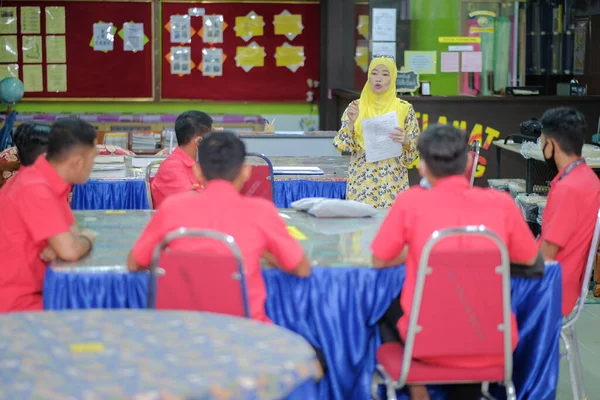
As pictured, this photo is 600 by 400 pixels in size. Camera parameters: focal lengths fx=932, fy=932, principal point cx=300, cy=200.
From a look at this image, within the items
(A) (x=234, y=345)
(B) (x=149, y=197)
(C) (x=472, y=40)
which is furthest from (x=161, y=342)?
(C) (x=472, y=40)

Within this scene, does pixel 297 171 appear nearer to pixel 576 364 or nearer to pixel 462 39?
pixel 576 364

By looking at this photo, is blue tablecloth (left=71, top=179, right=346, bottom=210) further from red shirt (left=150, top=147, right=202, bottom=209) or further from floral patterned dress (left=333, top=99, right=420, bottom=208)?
red shirt (left=150, top=147, right=202, bottom=209)

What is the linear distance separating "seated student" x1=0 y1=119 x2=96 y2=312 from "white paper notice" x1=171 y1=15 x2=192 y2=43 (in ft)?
21.9

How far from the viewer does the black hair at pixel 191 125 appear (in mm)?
4316

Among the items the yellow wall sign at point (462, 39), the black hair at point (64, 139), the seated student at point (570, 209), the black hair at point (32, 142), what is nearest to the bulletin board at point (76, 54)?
the yellow wall sign at point (462, 39)

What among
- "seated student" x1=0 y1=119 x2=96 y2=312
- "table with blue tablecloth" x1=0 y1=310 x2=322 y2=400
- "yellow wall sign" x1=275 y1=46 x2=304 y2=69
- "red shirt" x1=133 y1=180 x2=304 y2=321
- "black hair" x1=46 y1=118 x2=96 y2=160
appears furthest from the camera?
"yellow wall sign" x1=275 y1=46 x2=304 y2=69

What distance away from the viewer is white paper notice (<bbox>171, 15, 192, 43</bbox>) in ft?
31.7

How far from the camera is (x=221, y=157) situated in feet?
9.18

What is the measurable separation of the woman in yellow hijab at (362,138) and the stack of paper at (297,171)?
2.29ft

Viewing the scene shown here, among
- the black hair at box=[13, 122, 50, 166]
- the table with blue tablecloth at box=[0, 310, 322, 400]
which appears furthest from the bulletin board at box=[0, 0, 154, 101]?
the table with blue tablecloth at box=[0, 310, 322, 400]

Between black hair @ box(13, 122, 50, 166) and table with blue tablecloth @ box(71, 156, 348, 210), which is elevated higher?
black hair @ box(13, 122, 50, 166)

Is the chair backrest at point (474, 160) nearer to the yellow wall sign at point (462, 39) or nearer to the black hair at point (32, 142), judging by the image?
the black hair at point (32, 142)

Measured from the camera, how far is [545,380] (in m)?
3.05

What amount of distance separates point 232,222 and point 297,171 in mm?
2986
